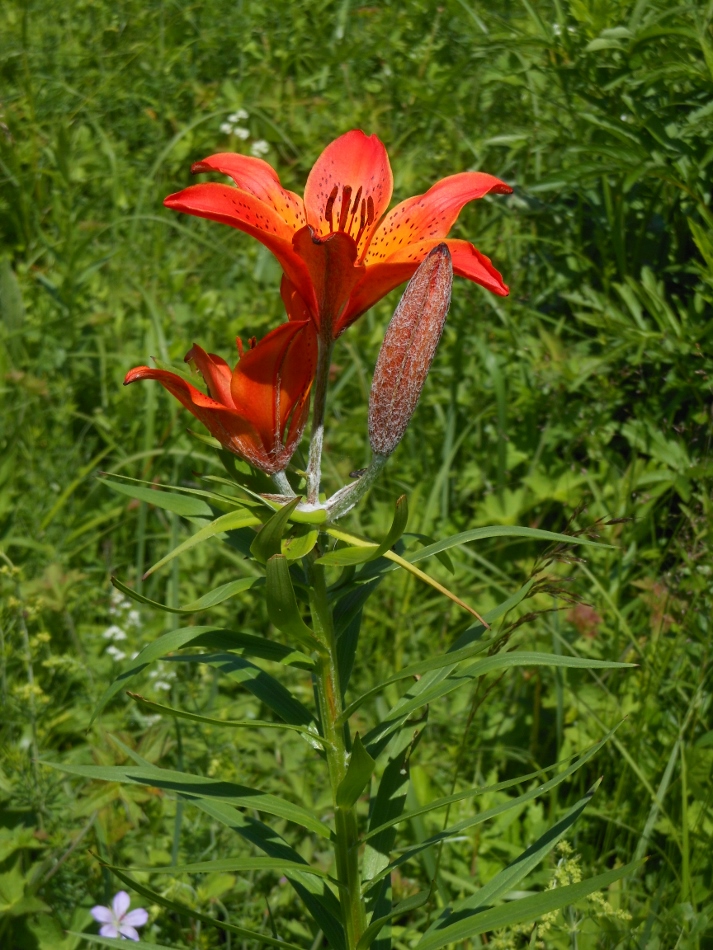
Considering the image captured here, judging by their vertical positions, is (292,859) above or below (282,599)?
below

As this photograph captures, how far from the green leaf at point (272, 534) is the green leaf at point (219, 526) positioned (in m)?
0.03

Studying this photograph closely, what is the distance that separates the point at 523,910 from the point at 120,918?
74 centimetres

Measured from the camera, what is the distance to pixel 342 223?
101 cm

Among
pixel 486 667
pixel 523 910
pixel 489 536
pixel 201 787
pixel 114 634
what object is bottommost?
pixel 114 634

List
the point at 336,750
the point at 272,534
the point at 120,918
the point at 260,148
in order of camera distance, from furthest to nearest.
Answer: the point at 260,148
the point at 120,918
the point at 336,750
the point at 272,534

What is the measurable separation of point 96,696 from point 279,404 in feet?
3.97

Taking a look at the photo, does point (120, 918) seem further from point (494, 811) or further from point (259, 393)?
point (259, 393)

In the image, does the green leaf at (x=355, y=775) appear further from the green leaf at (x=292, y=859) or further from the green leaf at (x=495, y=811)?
the green leaf at (x=292, y=859)

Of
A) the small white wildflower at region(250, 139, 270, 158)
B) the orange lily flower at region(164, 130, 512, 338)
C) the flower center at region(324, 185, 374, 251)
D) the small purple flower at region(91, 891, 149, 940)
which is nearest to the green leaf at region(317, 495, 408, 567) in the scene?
the orange lily flower at region(164, 130, 512, 338)

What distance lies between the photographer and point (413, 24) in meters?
3.72

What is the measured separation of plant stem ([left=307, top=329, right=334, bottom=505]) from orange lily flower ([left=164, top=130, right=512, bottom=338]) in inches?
0.9

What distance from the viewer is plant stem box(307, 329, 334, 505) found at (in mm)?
990

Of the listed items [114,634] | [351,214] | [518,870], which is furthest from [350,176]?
[114,634]

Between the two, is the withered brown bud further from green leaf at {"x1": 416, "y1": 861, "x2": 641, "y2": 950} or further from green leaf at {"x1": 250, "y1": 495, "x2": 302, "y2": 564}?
green leaf at {"x1": 416, "y1": 861, "x2": 641, "y2": 950}
